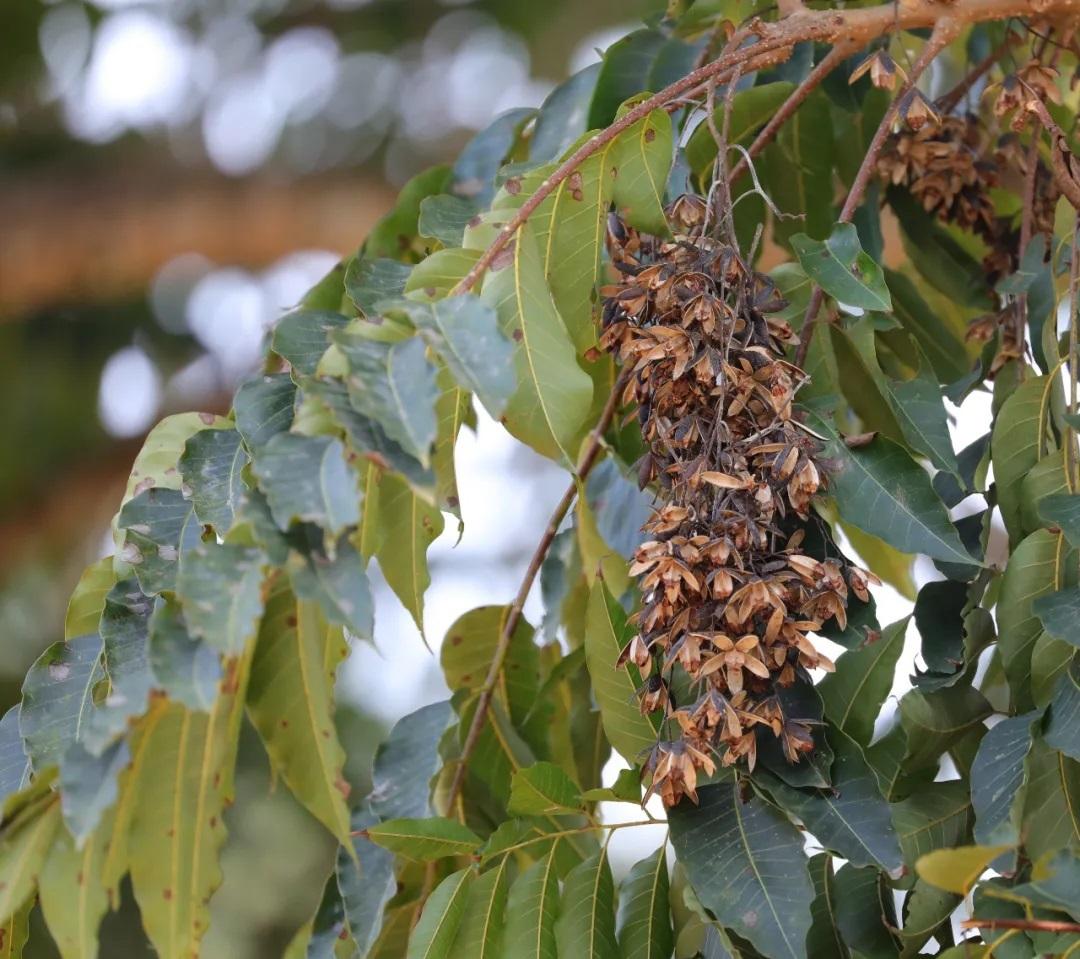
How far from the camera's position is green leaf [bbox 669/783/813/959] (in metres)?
0.61

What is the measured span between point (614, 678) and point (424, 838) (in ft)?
0.47

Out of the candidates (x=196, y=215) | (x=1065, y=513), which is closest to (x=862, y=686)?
(x=1065, y=513)

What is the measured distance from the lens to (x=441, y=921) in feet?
2.35

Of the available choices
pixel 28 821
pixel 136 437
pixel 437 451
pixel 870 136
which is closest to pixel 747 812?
pixel 437 451

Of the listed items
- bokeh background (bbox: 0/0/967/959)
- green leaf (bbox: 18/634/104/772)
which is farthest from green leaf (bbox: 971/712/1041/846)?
bokeh background (bbox: 0/0/967/959)

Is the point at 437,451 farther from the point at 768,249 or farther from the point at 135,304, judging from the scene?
the point at 135,304

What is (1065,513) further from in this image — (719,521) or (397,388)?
(397,388)

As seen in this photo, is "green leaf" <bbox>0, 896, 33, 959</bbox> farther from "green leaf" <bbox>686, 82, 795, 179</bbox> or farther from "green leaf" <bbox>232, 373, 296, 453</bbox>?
"green leaf" <bbox>686, 82, 795, 179</bbox>

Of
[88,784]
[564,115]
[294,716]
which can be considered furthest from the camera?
[564,115]

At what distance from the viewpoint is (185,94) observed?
264cm

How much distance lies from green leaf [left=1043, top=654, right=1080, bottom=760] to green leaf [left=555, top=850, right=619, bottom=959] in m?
0.26

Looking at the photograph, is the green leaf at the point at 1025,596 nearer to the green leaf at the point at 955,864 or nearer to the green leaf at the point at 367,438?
the green leaf at the point at 955,864

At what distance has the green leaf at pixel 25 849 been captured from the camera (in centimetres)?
57

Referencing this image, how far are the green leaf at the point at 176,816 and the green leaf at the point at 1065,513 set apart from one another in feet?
1.38
